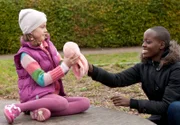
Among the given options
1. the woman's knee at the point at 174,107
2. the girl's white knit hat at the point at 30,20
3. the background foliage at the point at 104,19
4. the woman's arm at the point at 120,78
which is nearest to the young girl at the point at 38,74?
the girl's white knit hat at the point at 30,20

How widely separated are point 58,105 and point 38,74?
30 cm

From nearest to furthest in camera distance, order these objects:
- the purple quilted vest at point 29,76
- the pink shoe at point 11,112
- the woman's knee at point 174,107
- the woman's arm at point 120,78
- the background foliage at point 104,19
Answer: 1. the pink shoe at point 11,112
2. the purple quilted vest at point 29,76
3. the woman's knee at point 174,107
4. the woman's arm at point 120,78
5. the background foliage at point 104,19

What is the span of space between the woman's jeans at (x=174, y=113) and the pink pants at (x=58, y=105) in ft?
2.21

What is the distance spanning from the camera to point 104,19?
13.9 metres

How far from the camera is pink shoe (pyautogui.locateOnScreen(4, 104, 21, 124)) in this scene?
3704 mm

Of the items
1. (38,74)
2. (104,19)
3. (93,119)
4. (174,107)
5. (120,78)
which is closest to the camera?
(38,74)

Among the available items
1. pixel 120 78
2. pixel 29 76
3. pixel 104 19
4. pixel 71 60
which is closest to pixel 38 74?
pixel 29 76

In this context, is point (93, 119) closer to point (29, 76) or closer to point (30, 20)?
point (29, 76)

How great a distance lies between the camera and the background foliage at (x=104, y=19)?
534 inches

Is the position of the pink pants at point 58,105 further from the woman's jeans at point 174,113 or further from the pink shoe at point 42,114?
the woman's jeans at point 174,113

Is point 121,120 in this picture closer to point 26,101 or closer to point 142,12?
point 26,101

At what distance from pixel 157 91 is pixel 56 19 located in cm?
966

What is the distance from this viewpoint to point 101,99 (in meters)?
6.82

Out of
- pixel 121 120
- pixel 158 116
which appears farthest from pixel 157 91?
pixel 121 120
